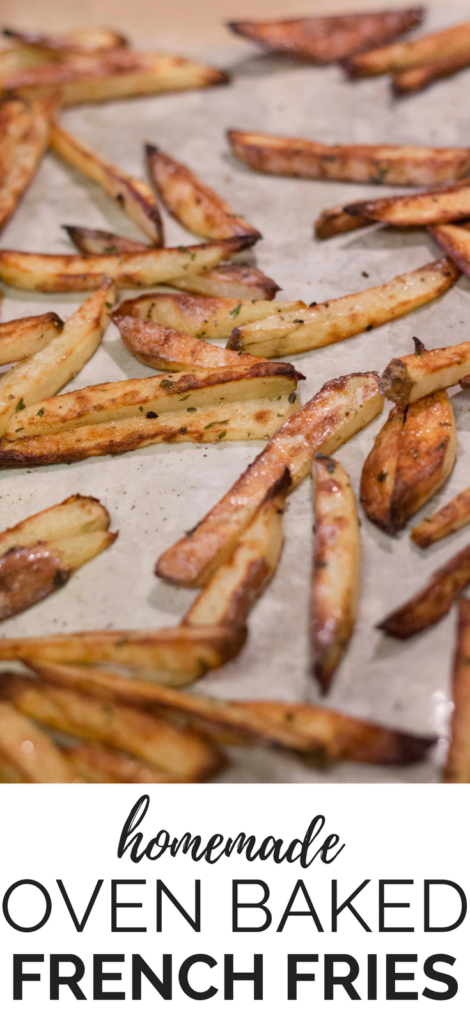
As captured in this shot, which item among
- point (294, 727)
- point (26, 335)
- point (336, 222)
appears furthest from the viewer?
point (336, 222)

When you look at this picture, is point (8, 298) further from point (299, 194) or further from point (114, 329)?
point (299, 194)

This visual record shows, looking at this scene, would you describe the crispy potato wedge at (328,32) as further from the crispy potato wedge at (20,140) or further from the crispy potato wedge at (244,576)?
the crispy potato wedge at (244,576)

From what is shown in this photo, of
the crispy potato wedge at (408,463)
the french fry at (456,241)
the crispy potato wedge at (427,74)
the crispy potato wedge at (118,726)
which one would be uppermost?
the crispy potato wedge at (427,74)

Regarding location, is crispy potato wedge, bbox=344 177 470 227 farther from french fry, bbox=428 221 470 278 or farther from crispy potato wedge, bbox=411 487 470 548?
crispy potato wedge, bbox=411 487 470 548

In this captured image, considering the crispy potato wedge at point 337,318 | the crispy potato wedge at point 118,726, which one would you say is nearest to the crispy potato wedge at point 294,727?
the crispy potato wedge at point 118,726

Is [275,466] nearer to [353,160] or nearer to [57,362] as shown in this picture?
[57,362]

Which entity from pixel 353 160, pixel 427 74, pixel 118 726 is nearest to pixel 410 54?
pixel 427 74

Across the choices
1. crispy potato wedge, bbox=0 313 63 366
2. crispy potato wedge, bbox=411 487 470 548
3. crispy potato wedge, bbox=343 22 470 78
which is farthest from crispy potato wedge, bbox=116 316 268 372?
crispy potato wedge, bbox=343 22 470 78
